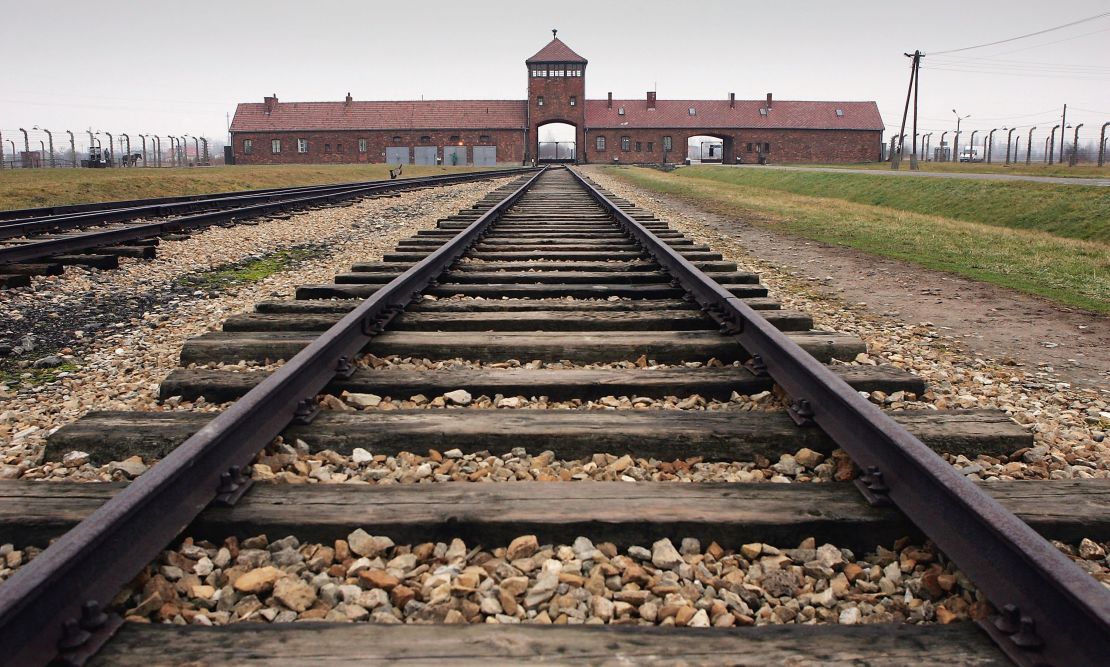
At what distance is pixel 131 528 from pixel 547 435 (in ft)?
4.05

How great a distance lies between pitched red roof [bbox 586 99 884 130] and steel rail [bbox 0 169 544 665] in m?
75.3

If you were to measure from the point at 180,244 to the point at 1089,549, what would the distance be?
910 centimetres

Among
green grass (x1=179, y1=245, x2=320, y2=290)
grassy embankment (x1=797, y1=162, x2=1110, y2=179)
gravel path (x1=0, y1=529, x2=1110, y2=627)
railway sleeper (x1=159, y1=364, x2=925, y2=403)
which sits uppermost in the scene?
grassy embankment (x1=797, y1=162, x2=1110, y2=179)

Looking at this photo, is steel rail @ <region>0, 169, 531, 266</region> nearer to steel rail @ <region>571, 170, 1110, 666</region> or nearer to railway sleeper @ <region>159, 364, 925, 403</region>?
railway sleeper @ <region>159, 364, 925, 403</region>

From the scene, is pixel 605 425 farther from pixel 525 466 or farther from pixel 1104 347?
pixel 1104 347

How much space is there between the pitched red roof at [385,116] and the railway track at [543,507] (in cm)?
7206

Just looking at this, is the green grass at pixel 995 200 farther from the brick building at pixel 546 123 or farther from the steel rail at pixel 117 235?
the brick building at pixel 546 123

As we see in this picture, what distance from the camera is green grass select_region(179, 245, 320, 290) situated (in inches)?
258

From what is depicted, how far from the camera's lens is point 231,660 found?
147 cm

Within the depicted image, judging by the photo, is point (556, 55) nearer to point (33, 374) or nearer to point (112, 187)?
point (112, 187)

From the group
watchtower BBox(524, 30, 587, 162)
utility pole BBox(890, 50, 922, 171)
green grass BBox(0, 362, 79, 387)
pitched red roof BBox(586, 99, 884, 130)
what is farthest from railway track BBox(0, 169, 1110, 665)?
pitched red roof BBox(586, 99, 884, 130)

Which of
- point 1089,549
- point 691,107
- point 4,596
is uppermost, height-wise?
point 691,107

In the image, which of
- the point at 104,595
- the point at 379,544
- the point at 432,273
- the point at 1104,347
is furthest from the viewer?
the point at 432,273

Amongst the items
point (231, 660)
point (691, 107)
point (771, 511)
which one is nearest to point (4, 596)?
point (231, 660)
